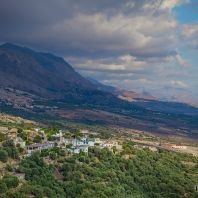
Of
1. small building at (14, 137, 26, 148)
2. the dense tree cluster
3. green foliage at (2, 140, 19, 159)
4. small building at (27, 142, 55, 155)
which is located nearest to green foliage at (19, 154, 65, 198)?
the dense tree cluster

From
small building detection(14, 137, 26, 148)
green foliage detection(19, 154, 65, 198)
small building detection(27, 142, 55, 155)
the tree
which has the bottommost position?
green foliage detection(19, 154, 65, 198)

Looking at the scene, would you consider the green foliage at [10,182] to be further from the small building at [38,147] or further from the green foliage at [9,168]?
the small building at [38,147]

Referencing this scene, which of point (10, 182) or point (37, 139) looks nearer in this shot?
point (10, 182)

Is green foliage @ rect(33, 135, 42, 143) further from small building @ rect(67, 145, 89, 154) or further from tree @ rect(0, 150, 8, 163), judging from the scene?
tree @ rect(0, 150, 8, 163)

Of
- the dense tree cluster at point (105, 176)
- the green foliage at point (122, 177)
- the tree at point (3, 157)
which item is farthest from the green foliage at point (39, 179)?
the tree at point (3, 157)

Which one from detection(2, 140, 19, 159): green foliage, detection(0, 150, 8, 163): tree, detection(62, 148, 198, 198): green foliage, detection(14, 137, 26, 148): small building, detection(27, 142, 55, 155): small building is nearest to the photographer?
detection(62, 148, 198, 198): green foliage

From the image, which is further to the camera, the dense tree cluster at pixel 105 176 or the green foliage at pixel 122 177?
the green foliage at pixel 122 177

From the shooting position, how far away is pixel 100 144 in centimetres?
13050

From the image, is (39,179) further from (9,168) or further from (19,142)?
(19,142)

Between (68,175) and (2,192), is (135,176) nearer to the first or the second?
(68,175)

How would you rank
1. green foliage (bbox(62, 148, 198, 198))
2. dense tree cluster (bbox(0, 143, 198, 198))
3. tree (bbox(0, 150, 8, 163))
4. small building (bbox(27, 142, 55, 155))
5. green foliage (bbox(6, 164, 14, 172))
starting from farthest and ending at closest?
small building (bbox(27, 142, 55, 155)), tree (bbox(0, 150, 8, 163)), green foliage (bbox(6, 164, 14, 172)), green foliage (bbox(62, 148, 198, 198)), dense tree cluster (bbox(0, 143, 198, 198))

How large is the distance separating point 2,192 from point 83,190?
15.4 metres

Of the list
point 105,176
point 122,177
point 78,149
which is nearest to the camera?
point 105,176

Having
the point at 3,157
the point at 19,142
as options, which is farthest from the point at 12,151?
the point at 19,142
